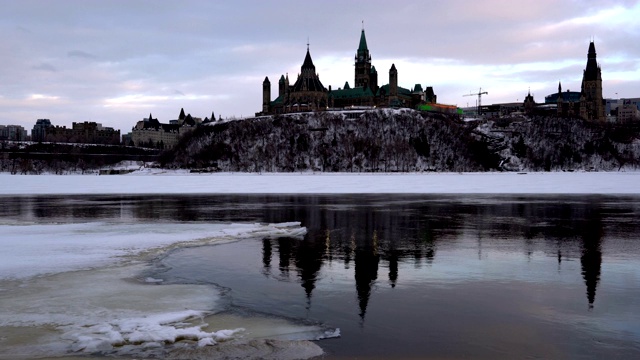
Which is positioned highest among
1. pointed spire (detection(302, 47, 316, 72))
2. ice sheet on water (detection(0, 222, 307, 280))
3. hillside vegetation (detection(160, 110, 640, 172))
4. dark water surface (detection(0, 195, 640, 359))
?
pointed spire (detection(302, 47, 316, 72))

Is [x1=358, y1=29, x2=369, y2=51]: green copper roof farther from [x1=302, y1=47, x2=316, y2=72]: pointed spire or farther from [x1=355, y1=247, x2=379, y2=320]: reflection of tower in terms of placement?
[x1=355, y1=247, x2=379, y2=320]: reflection of tower

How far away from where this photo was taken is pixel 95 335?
10227mm

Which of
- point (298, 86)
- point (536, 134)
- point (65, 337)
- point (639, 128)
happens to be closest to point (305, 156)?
point (298, 86)

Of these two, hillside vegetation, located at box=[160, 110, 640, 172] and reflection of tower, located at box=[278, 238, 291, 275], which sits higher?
hillside vegetation, located at box=[160, 110, 640, 172]

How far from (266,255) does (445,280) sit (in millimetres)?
6565

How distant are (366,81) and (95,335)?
18195 centimetres

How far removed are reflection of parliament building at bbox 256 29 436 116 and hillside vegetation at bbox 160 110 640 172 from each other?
1006cm

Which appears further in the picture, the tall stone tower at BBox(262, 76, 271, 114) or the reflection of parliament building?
the tall stone tower at BBox(262, 76, 271, 114)

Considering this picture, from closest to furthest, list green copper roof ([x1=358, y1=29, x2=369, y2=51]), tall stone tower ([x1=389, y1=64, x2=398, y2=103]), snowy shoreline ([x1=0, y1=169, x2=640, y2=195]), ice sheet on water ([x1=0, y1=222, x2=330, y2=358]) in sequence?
ice sheet on water ([x1=0, y1=222, x2=330, y2=358])
snowy shoreline ([x1=0, y1=169, x2=640, y2=195])
tall stone tower ([x1=389, y1=64, x2=398, y2=103])
green copper roof ([x1=358, y1=29, x2=369, y2=51])

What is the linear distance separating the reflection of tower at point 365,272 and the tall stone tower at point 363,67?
172 meters

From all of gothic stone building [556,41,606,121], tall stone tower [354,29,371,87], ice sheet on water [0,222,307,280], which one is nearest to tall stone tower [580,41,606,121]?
gothic stone building [556,41,606,121]

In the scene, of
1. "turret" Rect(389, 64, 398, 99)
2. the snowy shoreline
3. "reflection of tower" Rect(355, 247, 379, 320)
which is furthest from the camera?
"turret" Rect(389, 64, 398, 99)

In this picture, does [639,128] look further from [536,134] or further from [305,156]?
[305,156]

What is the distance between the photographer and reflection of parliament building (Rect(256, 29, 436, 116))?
168m
